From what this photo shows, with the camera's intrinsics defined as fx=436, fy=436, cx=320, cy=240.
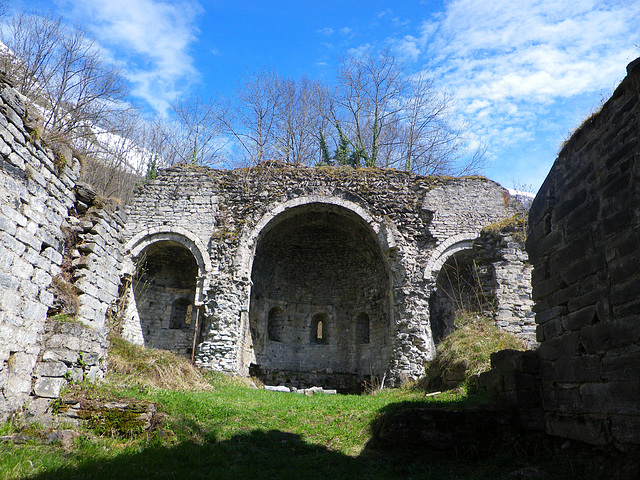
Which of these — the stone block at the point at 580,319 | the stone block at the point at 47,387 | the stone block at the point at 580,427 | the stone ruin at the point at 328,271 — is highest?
the stone ruin at the point at 328,271

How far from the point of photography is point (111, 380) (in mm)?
7645

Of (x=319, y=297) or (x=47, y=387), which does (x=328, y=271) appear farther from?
(x=47, y=387)

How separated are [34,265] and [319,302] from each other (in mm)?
13134

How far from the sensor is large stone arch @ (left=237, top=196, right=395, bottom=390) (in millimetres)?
15992

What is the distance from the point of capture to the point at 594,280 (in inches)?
185

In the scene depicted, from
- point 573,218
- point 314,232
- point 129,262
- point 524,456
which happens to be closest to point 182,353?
point 129,262

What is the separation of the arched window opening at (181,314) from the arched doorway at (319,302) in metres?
2.50

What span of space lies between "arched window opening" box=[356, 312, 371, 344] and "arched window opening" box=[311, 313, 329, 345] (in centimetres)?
127

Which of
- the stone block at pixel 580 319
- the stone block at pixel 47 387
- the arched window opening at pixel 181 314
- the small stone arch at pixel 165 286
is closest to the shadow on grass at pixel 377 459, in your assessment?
the stone block at pixel 580 319

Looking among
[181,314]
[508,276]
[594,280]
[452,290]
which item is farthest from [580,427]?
[181,314]

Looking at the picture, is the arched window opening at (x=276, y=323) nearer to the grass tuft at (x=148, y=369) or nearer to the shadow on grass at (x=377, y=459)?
the grass tuft at (x=148, y=369)

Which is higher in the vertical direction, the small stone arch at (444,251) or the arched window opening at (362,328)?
the small stone arch at (444,251)

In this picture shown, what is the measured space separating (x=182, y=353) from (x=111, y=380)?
321 inches

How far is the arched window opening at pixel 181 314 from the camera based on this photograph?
1628 centimetres
